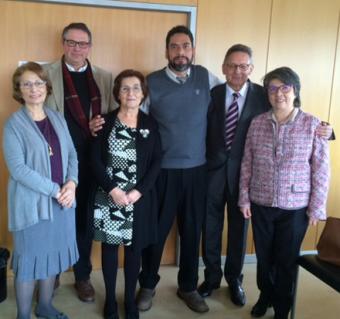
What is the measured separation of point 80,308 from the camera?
8.36 feet

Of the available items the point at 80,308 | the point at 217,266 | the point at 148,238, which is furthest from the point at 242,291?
the point at 80,308

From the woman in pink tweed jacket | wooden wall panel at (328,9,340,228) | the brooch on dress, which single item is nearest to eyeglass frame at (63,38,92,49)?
the brooch on dress

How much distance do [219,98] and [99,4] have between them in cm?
106

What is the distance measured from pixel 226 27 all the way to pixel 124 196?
1.56m

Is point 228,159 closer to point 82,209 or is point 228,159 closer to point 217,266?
point 217,266

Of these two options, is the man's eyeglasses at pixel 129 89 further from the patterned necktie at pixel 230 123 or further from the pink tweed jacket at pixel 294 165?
the pink tweed jacket at pixel 294 165

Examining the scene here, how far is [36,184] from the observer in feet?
6.56

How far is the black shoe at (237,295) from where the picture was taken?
8.68 feet

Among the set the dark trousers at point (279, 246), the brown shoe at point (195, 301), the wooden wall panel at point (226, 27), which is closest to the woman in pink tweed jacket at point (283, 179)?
the dark trousers at point (279, 246)

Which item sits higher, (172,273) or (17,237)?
(17,237)

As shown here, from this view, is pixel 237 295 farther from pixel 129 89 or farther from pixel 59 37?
pixel 59 37

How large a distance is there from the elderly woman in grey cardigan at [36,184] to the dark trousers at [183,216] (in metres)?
0.55

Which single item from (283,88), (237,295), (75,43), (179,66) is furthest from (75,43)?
(237,295)

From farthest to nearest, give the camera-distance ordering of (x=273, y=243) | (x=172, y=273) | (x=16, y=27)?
(x=172, y=273) → (x=16, y=27) → (x=273, y=243)
